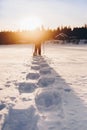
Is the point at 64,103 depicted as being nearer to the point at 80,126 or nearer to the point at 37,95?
the point at 37,95

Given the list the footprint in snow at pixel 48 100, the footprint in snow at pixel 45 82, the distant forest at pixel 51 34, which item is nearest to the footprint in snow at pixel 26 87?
the footprint in snow at pixel 45 82

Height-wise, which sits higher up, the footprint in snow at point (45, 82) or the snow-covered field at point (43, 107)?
the snow-covered field at point (43, 107)

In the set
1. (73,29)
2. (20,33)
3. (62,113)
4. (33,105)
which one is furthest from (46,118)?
(20,33)

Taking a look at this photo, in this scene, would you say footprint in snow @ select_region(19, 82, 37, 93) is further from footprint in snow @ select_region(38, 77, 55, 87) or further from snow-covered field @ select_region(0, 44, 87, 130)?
footprint in snow @ select_region(38, 77, 55, 87)

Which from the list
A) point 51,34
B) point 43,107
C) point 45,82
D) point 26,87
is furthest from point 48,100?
point 51,34

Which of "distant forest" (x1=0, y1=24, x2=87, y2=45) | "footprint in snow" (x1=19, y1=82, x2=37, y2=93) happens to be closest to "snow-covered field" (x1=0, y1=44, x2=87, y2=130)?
"footprint in snow" (x1=19, y1=82, x2=37, y2=93)

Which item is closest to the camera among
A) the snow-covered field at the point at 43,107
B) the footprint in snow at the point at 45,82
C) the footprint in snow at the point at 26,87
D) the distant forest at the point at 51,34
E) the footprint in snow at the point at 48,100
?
the snow-covered field at the point at 43,107

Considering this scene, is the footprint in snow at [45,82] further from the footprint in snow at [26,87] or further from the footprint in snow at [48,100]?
the footprint in snow at [48,100]

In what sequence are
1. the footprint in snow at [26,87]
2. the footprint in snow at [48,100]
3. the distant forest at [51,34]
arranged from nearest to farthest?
the footprint in snow at [48,100], the footprint in snow at [26,87], the distant forest at [51,34]

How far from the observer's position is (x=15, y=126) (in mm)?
4734

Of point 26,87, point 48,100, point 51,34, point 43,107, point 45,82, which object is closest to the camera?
point 43,107

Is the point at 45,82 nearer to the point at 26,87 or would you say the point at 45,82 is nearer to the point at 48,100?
the point at 26,87

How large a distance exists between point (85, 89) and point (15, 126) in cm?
333

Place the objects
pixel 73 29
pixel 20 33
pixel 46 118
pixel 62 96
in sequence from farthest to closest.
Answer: pixel 20 33 → pixel 73 29 → pixel 62 96 → pixel 46 118
